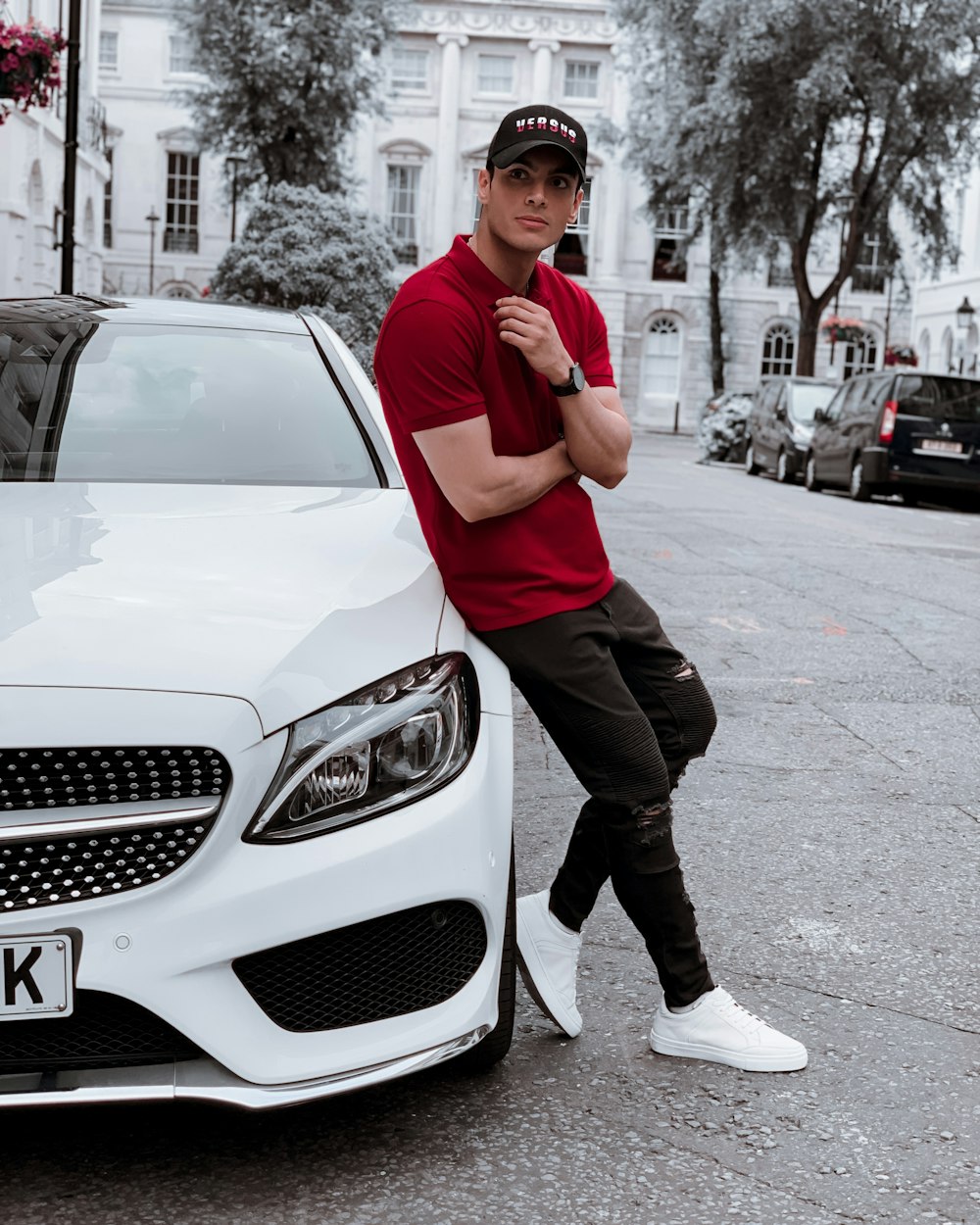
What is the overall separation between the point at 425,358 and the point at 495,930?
0.92 metres

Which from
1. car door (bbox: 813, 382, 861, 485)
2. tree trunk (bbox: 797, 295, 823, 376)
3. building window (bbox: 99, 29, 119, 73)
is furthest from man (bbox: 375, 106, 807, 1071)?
building window (bbox: 99, 29, 119, 73)

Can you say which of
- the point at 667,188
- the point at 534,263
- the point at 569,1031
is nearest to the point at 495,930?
the point at 569,1031

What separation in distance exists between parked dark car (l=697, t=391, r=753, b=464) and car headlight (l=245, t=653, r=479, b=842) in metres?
28.1

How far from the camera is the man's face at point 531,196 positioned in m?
2.73

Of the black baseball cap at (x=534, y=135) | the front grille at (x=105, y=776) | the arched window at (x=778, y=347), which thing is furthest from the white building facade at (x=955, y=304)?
the front grille at (x=105, y=776)

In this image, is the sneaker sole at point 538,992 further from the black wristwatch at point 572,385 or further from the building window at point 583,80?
the building window at point 583,80

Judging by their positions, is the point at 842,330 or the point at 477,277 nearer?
the point at 477,277

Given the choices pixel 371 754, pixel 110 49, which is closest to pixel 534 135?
pixel 371 754

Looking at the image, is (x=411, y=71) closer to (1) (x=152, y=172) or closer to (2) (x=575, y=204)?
(1) (x=152, y=172)

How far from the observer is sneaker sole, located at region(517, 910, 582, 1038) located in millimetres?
3111

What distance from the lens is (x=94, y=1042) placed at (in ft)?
7.72

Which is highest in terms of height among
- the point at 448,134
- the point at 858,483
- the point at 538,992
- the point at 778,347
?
the point at 448,134

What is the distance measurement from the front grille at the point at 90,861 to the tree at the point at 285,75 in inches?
1322

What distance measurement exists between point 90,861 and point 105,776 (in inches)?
4.7
